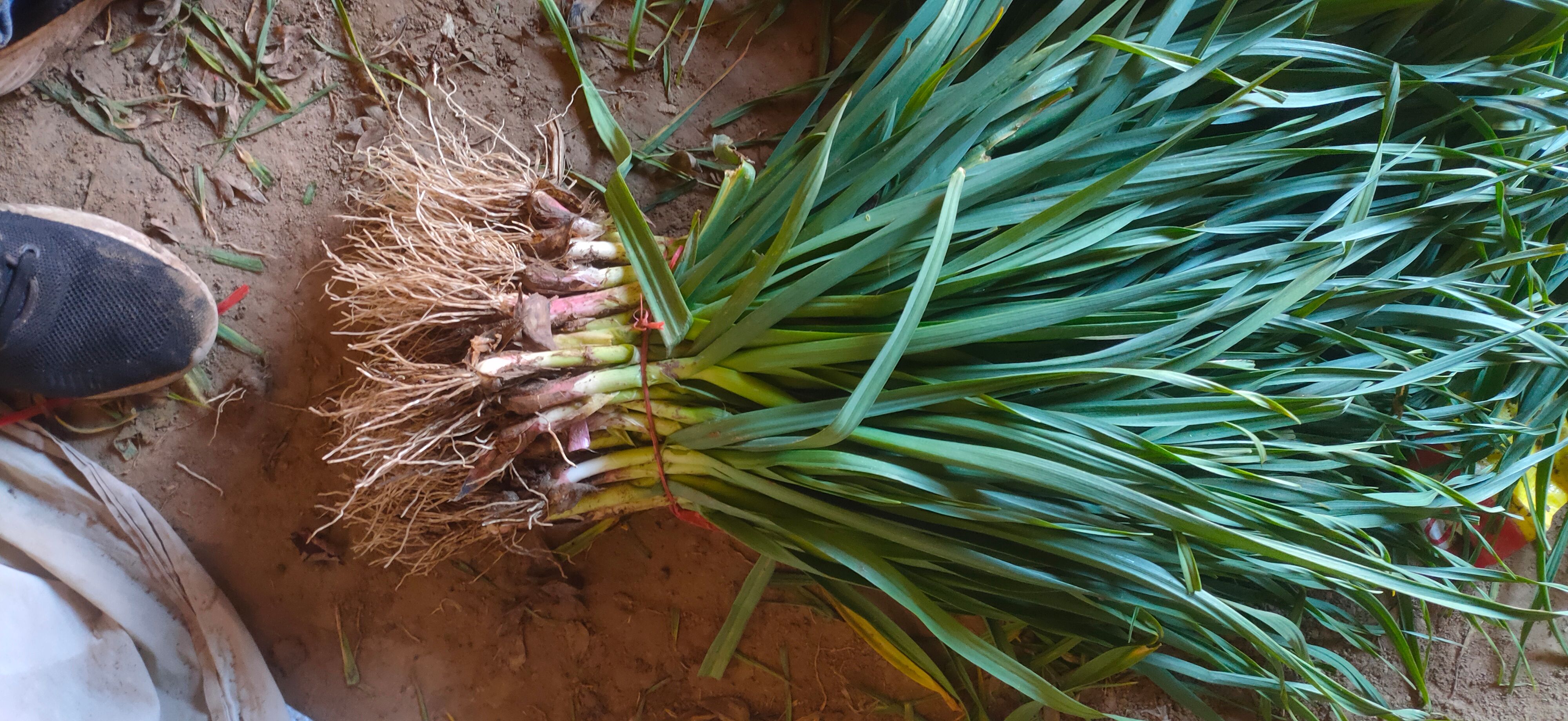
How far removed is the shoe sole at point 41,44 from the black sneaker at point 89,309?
0.17 metres

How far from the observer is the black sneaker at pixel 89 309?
98 cm

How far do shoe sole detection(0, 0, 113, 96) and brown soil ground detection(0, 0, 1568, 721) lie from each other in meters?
0.02

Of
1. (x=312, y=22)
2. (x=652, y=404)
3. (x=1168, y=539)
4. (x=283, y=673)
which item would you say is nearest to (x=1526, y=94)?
(x=1168, y=539)

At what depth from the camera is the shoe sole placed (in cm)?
99

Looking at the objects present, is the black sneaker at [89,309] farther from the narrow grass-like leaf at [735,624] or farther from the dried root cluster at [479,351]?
the narrow grass-like leaf at [735,624]

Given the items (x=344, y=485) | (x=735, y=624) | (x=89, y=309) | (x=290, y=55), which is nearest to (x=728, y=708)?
(x=735, y=624)

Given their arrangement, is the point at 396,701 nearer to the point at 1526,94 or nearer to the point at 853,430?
the point at 853,430

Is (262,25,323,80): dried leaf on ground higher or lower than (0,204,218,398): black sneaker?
higher

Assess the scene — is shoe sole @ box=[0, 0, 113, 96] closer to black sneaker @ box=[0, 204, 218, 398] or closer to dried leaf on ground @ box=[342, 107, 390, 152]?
black sneaker @ box=[0, 204, 218, 398]

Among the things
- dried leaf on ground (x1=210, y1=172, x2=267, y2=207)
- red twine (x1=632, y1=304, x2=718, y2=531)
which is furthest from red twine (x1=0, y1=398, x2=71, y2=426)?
red twine (x1=632, y1=304, x2=718, y2=531)

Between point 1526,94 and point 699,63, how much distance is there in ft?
3.41

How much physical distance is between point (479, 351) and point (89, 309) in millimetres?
616

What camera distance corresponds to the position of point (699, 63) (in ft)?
3.69

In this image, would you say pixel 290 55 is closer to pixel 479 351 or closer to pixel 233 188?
pixel 233 188
